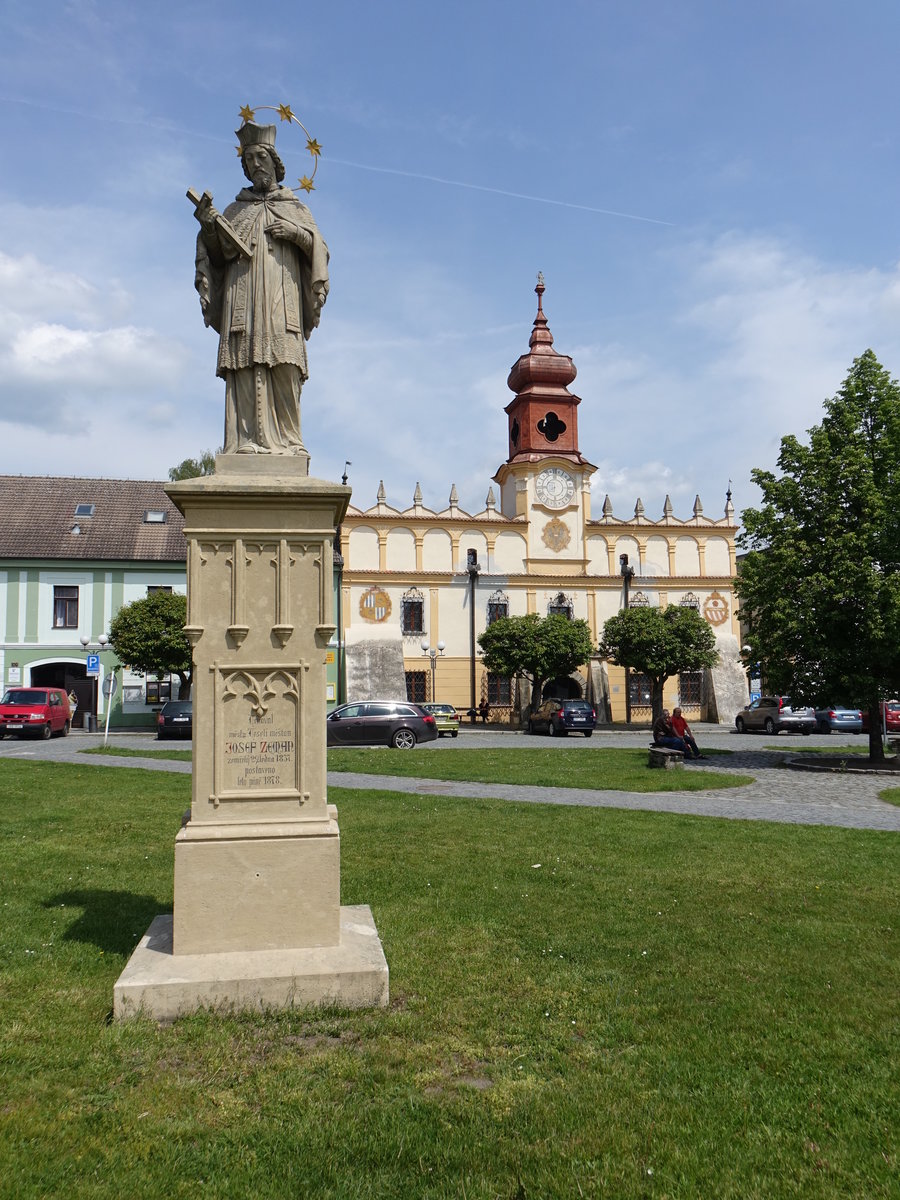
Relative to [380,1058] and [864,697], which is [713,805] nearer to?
[864,697]

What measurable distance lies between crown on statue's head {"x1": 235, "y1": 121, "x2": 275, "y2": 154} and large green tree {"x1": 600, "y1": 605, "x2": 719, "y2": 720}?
109 ft

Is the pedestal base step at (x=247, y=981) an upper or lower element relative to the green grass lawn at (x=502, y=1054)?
upper

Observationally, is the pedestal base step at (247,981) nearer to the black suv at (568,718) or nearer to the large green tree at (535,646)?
the black suv at (568,718)

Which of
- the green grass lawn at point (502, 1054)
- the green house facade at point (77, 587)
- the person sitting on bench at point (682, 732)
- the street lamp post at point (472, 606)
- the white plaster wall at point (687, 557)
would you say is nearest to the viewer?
the green grass lawn at point (502, 1054)

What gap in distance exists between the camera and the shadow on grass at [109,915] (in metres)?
5.61

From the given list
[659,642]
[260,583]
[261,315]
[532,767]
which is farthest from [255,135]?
[659,642]

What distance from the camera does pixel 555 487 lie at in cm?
4447

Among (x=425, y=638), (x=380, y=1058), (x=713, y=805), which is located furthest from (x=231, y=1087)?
(x=425, y=638)

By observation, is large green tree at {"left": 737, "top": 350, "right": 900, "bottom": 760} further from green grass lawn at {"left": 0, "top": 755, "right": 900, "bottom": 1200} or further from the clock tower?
the clock tower

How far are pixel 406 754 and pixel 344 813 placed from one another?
9.19 m

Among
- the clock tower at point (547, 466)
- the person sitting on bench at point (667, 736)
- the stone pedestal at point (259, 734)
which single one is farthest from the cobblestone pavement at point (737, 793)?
the clock tower at point (547, 466)

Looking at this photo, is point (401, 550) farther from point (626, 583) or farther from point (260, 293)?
point (260, 293)

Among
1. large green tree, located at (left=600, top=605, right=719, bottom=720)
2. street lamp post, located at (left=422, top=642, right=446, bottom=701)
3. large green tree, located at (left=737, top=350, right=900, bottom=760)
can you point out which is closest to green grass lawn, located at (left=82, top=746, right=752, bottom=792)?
large green tree, located at (left=737, top=350, right=900, bottom=760)

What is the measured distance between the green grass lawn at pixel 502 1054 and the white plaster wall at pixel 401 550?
35.5m
